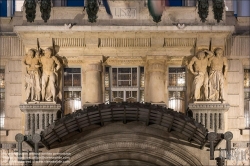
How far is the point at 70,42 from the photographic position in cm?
3259

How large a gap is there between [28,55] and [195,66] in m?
6.16

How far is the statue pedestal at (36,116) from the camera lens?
32.0m

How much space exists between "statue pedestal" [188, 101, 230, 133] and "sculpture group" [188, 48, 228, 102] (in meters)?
0.28

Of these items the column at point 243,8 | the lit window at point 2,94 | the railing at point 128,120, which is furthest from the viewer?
the column at point 243,8

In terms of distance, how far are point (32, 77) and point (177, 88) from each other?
17.9 ft

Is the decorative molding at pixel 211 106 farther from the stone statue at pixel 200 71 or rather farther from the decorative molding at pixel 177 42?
the decorative molding at pixel 177 42

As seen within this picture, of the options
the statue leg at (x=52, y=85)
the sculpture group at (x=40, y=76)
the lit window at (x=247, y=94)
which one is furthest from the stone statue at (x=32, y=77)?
the lit window at (x=247, y=94)

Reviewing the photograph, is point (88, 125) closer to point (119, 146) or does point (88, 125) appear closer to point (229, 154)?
point (119, 146)

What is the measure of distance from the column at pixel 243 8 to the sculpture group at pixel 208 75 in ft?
18.4

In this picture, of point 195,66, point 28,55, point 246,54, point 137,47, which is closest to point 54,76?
point 28,55

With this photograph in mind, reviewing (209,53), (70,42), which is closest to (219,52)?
(209,53)

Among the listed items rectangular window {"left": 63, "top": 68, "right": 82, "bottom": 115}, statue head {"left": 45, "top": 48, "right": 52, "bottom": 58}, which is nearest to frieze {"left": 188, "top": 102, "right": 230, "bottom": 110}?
rectangular window {"left": 63, "top": 68, "right": 82, "bottom": 115}

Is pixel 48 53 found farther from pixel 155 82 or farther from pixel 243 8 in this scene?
pixel 243 8

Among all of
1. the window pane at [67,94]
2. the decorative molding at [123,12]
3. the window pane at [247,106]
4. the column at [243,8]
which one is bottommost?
the window pane at [247,106]
